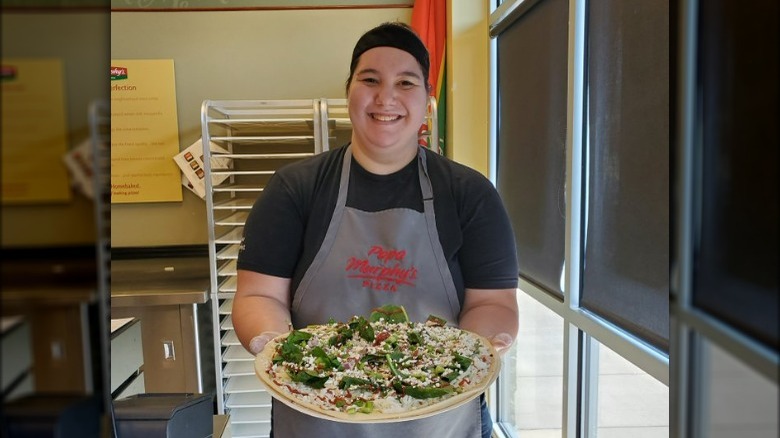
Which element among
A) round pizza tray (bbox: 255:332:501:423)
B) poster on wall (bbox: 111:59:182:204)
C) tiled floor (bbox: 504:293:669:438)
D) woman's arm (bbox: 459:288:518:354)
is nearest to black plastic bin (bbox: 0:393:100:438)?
round pizza tray (bbox: 255:332:501:423)

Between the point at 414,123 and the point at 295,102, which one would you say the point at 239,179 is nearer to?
the point at 295,102

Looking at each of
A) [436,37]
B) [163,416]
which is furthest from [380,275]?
[436,37]

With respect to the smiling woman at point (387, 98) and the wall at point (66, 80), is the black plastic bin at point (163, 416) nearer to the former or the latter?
the smiling woman at point (387, 98)

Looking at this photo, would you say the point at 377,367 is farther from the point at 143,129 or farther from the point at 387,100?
the point at 143,129

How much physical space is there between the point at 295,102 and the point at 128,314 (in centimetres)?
66

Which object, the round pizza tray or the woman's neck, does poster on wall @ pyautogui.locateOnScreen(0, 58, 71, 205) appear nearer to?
the round pizza tray

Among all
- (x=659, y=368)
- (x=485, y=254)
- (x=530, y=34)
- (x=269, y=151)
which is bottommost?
(x=659, y=368)

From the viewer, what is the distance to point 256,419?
1.47 m

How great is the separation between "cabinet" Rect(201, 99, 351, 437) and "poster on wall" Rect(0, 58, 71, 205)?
44.3 inches

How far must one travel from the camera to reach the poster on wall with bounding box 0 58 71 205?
0.18m

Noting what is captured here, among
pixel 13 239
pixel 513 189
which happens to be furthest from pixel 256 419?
pixel 13 239

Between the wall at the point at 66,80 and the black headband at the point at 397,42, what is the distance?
0.92 meters

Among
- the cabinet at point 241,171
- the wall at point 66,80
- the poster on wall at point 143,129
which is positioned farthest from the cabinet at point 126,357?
the wall at point 66,80

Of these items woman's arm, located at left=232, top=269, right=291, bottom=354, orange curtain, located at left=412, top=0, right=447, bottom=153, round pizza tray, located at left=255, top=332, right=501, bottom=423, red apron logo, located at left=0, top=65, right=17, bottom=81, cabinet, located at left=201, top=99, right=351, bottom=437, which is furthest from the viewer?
cabinet, located at left=201, top=99, right=351, bottom=437
